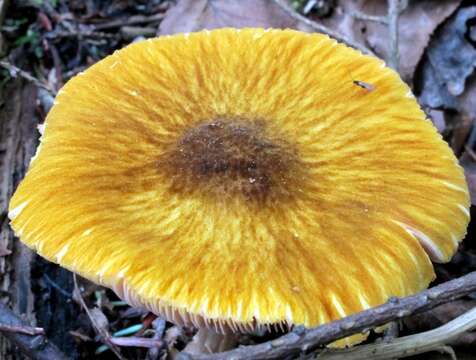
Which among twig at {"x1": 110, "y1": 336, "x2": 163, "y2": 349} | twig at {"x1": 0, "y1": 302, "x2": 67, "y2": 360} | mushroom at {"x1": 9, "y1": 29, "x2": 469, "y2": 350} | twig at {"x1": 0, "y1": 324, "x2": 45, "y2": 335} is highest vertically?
mushroom at {"x1": 9, "y1": 29, "x2": 469, "y2": 350}

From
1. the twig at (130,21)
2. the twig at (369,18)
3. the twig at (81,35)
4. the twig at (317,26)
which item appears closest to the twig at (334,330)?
the twig at (317,26)

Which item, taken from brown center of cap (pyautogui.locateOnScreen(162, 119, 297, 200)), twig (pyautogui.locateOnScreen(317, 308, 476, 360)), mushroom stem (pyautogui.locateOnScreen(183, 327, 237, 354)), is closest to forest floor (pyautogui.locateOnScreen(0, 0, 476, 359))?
mushroom stem (pyautogui.locateOnScreen(183, 327, 237, 354))

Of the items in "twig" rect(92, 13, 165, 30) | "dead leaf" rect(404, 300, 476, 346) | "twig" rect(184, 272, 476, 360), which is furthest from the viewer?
"twig" rect(92, 13, 165, 30)

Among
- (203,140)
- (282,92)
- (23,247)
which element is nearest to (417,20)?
(282,92)

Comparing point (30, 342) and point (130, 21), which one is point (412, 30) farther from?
point (30, 342)

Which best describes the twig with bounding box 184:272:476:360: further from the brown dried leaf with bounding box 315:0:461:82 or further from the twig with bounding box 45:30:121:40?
the twig with bounding box 45:30:121:40

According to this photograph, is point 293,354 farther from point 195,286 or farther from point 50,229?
point 50,229

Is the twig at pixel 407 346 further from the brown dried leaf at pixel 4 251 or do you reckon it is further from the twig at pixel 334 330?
the brown dried leaf at pixel 4 251
